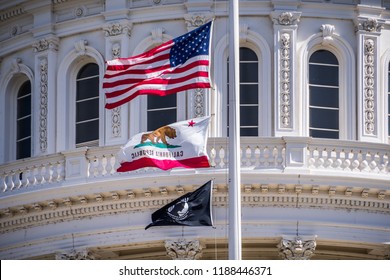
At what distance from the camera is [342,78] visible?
2429 inches

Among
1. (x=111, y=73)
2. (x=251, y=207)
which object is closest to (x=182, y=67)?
(x=111, y=73)

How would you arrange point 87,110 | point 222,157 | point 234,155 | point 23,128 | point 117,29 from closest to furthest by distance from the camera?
point 234,155 → point 222,157 → point 117,29 → point 87,110 → point 23,128

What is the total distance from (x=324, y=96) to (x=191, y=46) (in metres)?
9.61

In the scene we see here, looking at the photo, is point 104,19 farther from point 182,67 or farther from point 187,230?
point 182,67

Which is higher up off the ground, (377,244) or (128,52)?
(128,52)

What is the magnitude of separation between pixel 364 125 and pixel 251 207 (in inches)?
141

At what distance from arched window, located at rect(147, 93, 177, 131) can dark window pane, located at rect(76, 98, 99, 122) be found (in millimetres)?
1294

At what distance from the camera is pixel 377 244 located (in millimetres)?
59281

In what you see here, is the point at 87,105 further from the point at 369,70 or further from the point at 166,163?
the point at 166,163

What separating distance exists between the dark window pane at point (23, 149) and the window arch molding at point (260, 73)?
186 inches

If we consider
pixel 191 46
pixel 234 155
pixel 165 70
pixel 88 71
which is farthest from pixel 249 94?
pixel 234 155

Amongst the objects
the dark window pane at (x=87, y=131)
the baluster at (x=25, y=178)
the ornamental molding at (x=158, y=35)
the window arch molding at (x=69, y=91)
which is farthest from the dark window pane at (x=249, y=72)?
the baluster at (x=25, y=178)

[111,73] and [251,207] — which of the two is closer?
[111,73]

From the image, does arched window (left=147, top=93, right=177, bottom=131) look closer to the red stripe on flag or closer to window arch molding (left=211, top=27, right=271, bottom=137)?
window arch molding (left=211, top=27, right=271, bottom=137)
